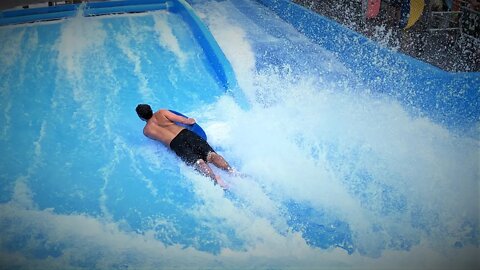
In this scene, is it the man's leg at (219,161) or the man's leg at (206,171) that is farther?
the man's leg at (219,161)

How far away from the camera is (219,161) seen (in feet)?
10.6

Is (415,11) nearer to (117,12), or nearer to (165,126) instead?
(165,126)

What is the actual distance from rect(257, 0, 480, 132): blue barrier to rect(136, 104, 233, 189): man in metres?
2.13

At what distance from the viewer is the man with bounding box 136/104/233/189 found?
10.5 feet

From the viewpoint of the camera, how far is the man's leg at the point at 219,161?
3.22 m

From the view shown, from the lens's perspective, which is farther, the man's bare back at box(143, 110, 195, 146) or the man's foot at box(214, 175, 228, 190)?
the man's bare back at box(143, 110, 195, 146)

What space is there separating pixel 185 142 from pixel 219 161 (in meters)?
0.33

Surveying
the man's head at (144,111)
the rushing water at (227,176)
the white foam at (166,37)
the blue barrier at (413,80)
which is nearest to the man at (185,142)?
the man's head at (144,111)

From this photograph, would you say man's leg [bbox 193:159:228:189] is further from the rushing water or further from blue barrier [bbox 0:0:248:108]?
blue barrier [bbox 0:0:248:108]

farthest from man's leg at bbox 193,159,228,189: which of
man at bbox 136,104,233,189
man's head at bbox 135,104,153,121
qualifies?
man's head at bbox 135,104,153,121

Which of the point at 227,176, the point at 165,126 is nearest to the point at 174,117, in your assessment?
the point at 165,126

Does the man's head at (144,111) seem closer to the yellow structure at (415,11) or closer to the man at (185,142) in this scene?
the man at (185,142)

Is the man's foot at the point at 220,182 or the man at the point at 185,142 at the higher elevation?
the man at the point at 185,142

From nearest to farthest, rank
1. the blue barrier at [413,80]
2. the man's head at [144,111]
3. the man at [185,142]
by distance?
the man at [185,142], the man's head at [144,111], the blue barrier at [413,80]
